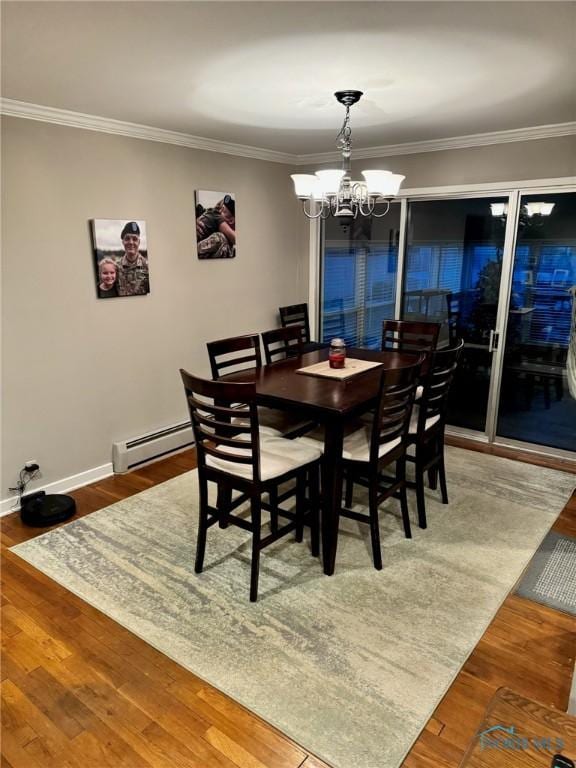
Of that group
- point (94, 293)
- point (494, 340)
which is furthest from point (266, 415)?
point (494, 340)

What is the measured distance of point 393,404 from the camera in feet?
8.84

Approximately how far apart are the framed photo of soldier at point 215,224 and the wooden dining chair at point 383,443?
2.17 meters

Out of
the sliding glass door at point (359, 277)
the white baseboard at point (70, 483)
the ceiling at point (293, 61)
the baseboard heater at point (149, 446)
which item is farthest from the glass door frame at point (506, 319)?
the white baseboard at point (70, 483)

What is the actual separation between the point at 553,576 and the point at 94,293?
10.9 ft

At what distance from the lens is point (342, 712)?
1.96m

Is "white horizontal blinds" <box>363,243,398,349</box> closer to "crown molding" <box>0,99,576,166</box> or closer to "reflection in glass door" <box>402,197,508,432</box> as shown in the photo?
"reflection in glass door" <box>402,197,508,432</box>

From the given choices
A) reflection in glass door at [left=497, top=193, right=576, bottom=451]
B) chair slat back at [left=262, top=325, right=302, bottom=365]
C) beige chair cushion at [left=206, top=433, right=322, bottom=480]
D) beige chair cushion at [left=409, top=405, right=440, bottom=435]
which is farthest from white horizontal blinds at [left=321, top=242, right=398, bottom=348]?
beige chair cushion at [left=206, top=433, right=322, bottom=480]

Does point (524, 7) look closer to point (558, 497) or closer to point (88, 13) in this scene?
point (88, 13)

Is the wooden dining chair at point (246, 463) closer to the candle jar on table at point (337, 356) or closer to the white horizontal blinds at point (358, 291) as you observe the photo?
the candle jar on table at point (337, 356)

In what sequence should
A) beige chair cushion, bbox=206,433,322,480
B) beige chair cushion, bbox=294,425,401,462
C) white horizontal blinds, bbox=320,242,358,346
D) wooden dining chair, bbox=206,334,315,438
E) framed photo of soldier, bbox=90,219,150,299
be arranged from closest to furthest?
beige chair cushion, bbox=206,433,322,480 → beige chair cushion, bbox=294,425,401,462 → wooden dining chair, bbox=206,334,315,438 → framed photo of soldier, bbox=90,219,150,299 → white horizontal blinds, bbox=320,242,358,346

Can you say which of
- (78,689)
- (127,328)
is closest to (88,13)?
(127,328)

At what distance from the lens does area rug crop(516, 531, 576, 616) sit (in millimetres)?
2568

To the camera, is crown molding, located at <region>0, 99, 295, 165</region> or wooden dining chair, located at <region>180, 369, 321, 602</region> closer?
wooden dining chair, located at <region>180, 369, 321, 602</region>

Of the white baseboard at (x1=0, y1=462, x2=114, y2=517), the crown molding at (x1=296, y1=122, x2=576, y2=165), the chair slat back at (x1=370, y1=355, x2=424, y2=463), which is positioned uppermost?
the crown molding at (x1=296, y1=122, x2=576, y2=165)
